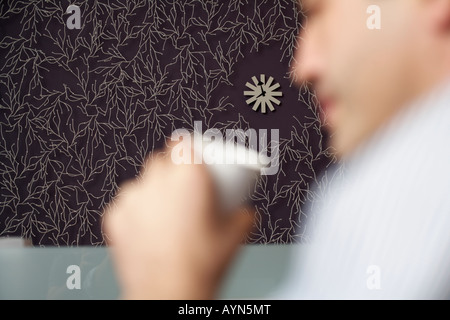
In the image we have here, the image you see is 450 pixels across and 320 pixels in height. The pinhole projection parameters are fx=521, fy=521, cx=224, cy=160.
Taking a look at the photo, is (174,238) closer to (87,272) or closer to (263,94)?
(87,272)

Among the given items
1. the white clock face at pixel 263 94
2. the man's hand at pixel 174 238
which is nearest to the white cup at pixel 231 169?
the man's hand at pixel 174 238

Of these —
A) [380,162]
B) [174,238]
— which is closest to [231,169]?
[174,238]

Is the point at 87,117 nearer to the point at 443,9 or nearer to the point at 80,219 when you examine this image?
the point at 80,219

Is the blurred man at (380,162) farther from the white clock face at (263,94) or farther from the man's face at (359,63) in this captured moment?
the white clock face at (263,94)

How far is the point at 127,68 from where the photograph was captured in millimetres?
1112

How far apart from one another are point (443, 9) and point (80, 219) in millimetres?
768

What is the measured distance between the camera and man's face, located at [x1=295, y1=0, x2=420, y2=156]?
0.94 meters

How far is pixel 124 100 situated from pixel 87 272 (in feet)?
1.23

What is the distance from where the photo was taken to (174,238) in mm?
789

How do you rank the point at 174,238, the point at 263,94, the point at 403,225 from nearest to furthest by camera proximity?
the point at 174,238 → the point at 403,225 → the point at 263,94

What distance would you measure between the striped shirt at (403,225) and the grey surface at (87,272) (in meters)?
0.05
